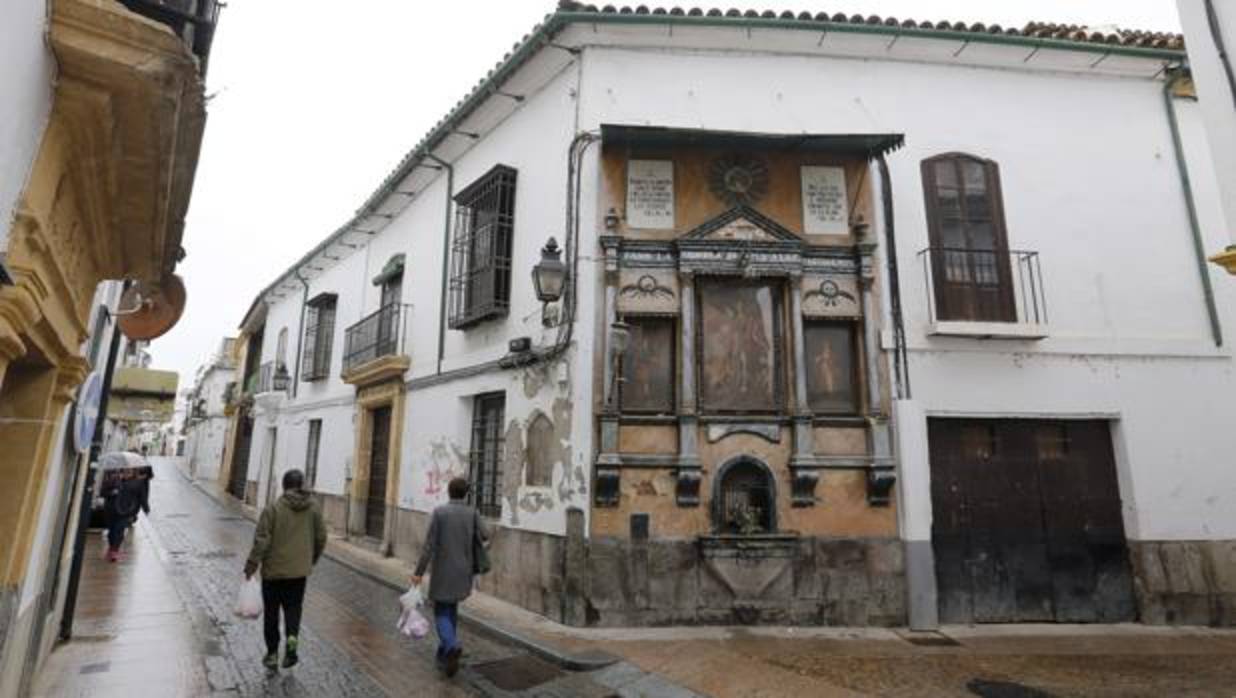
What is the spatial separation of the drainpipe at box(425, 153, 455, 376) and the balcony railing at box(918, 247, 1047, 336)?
7.17 m

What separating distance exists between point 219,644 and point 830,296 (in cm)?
746

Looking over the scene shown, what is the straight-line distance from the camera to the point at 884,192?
8133mm

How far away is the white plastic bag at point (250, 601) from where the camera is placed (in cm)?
509

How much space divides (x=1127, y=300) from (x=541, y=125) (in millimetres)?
7913

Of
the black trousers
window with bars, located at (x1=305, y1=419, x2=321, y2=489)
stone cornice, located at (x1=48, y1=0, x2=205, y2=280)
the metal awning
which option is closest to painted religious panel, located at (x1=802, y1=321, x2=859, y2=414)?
the metal awning

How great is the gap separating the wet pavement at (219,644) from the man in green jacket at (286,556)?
1.02 ft

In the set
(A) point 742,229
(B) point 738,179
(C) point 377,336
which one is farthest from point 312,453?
(B) point 738,179

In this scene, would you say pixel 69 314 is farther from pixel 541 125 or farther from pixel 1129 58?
pixel 1129 58

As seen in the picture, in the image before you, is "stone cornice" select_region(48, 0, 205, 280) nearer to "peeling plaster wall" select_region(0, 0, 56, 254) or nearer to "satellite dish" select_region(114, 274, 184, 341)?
"peeling plaster wall" select_region(0, 0, 56, 254)

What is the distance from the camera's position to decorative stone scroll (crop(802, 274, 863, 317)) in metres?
7.89

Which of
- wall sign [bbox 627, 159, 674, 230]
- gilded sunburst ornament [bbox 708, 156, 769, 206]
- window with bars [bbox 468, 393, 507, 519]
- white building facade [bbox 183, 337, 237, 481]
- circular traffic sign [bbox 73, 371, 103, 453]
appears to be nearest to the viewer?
circular traffic sign [bbox 73, 371, 103, 453]

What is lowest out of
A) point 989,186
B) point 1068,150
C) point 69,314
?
point 69,314

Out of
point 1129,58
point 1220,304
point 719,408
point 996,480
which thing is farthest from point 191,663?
point 1129,58

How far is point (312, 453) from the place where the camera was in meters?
16.2
